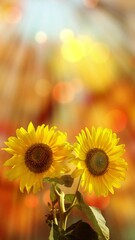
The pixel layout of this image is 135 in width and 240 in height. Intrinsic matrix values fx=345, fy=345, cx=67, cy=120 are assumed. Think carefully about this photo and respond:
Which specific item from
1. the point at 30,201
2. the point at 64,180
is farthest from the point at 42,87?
the point at 64,180

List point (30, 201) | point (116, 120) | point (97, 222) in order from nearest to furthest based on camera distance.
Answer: point (97, 222), point (30, 201), point (116, 120)

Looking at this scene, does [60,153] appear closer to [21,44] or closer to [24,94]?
[24,94]

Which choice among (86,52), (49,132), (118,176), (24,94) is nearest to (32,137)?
(49,132)

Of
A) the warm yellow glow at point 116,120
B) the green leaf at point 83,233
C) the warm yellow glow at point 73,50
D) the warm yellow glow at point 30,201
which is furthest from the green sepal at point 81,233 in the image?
the warm yellow glow at point 73,50

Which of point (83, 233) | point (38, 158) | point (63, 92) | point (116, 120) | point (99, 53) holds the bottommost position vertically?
point (83, 233)

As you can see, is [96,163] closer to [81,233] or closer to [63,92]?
→ [81,233]

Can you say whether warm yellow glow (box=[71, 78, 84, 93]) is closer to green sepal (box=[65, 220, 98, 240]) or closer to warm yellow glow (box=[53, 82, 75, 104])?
warm yellow glow (box=[53, 82, 75, 104])

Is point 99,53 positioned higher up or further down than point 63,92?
higher up

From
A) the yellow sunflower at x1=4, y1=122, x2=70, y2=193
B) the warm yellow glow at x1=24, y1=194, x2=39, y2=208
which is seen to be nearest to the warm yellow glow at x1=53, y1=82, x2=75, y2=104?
the warm yellow glow at x1=24, y1=194, x2=39, y2=208
